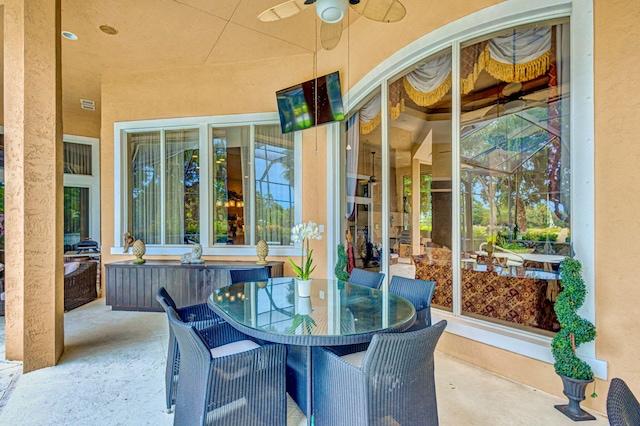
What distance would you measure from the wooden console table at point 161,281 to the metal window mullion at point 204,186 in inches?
27.0

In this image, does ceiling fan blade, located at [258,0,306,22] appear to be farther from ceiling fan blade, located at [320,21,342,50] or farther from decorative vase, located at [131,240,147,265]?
decorative vase, located at [131,240,147,265]

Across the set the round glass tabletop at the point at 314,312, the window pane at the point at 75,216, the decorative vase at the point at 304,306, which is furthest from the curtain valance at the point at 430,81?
the window pane at the point at 75,216

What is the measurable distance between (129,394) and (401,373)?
2175 mm

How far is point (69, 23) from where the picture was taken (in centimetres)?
423

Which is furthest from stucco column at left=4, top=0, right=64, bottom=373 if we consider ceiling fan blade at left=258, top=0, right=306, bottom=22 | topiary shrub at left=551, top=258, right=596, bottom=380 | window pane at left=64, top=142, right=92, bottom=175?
window pane at left=64, top=142, right=92, bottom=175

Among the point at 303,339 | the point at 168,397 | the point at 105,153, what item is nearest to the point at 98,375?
the point at 168,397

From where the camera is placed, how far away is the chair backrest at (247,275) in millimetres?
3348

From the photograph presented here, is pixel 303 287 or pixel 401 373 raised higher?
pixel 303 287

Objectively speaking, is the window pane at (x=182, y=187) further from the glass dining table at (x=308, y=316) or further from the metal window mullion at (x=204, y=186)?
the glass dining table at (x=308, y=316)

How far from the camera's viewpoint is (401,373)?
5.17 feet

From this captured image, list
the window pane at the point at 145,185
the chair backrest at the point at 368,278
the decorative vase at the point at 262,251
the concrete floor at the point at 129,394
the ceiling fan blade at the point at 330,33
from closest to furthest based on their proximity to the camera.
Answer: the concrete floor at the point at 129,394, the ceiling fan blade at the point at 330,33, the chair backrest at the point at 368,278, the decorative vase at the point at 262,251, the window pane at the point at 145,185

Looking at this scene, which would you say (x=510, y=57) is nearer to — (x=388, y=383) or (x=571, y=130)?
(x=571, y=130)

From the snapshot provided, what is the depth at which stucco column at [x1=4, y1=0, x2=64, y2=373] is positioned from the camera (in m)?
2.90

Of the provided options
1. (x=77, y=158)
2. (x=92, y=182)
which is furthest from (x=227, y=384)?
(x=77, y=158)
